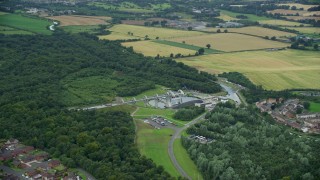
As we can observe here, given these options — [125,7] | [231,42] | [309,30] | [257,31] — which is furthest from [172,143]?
[125,7]

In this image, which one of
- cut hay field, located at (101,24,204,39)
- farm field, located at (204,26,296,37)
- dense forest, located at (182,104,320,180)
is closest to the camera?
dense forest, located at (182,104,320,180)

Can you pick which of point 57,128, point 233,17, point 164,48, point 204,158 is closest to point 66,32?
point 164,48

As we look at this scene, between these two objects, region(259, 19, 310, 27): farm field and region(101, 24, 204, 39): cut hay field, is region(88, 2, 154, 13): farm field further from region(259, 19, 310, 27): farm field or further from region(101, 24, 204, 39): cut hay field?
region(259, 19, 310, 27): farm field

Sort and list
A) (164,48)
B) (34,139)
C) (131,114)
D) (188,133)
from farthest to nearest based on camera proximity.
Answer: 1. (164,48)
2. (131,114)
3. (188,133)
4. (34,139)

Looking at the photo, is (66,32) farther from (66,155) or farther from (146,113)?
(66,155)

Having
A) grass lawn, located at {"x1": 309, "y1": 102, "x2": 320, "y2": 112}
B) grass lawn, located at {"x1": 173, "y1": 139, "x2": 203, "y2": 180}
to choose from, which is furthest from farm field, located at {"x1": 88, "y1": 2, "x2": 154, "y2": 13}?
grass lawn, located at {"x1": 173, "y1": 139, "x2": 203, "y2": 180}

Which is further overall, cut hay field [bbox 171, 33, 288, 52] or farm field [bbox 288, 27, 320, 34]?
farm field [bbox 288, 27, 320, 34]

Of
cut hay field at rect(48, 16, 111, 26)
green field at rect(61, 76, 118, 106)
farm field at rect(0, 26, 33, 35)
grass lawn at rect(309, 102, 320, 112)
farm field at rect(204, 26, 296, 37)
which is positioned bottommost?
green field at rect(61, 76, 118, 106)
